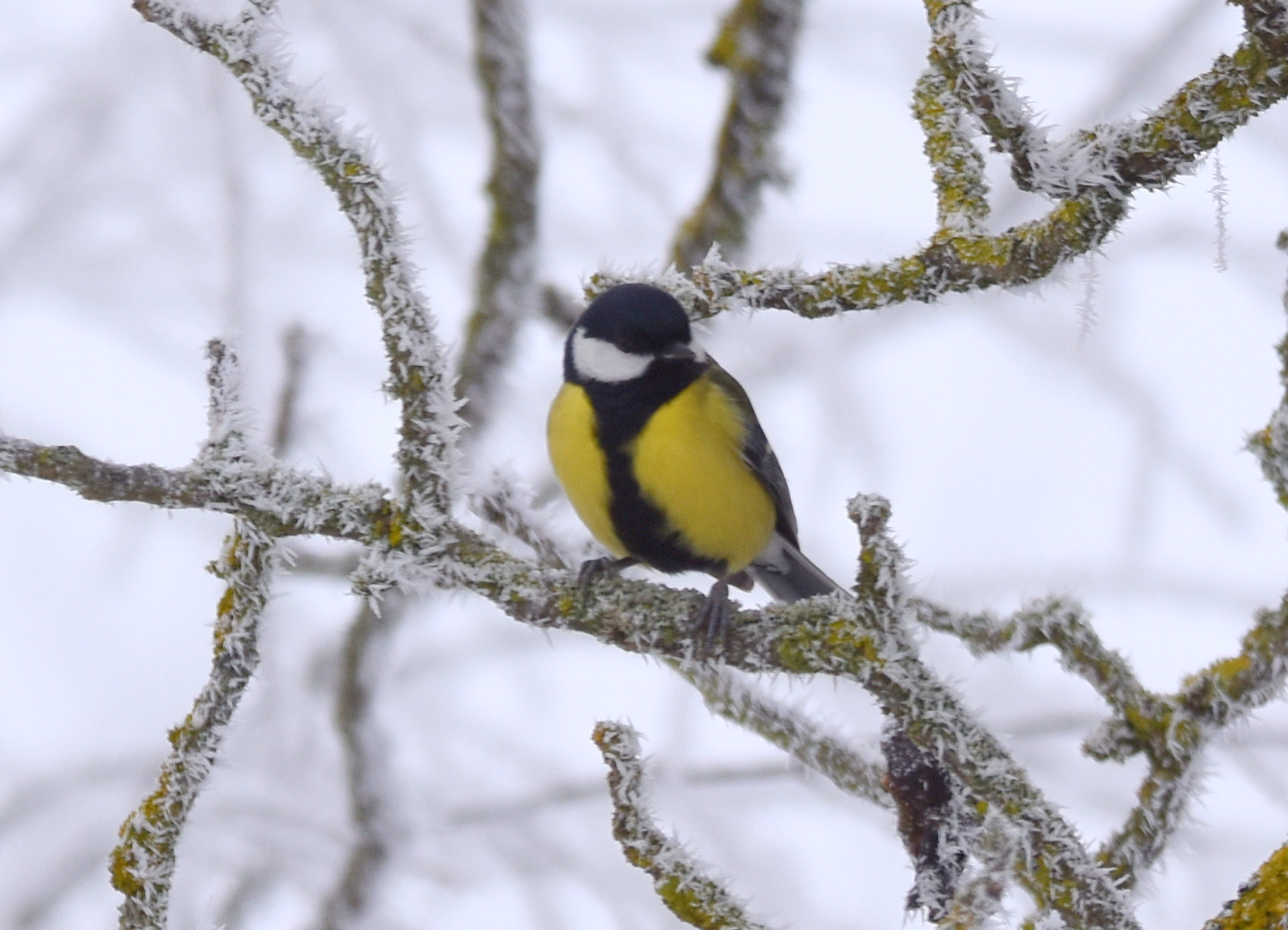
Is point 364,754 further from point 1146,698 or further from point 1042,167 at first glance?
point 1042,167

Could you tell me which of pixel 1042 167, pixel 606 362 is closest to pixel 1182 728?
pixel 1042 167

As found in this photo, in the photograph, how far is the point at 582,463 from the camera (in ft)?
8.47

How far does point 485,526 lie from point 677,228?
1.82 m

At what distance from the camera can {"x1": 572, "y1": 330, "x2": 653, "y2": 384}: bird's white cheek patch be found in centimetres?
261

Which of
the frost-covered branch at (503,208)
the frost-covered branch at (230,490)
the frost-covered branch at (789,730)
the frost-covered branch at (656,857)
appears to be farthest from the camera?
the frost-covered branch at (503,208)

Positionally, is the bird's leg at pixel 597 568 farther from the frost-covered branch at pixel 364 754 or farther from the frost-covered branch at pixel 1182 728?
the frost-covered branch at pixel 364 754

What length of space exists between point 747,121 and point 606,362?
1.44 metres

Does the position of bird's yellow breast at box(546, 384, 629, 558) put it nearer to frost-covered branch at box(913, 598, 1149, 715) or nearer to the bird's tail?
the bird's tail

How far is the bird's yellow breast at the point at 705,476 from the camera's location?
99.7 inches

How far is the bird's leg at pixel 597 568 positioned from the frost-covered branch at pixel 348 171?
1.10 ft

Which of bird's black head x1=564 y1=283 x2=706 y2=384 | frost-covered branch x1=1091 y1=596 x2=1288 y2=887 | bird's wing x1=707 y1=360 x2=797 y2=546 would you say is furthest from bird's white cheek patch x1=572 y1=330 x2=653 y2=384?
frost-covered branch x1=1091 y1=596 x2=1288 y2=887

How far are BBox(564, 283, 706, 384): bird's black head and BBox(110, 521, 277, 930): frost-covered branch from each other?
0.90 meters

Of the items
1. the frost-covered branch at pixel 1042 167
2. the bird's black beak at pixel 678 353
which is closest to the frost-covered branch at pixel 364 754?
the bird's black beak at pixel 678 353

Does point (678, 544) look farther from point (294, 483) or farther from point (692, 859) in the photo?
point (692, 859)
